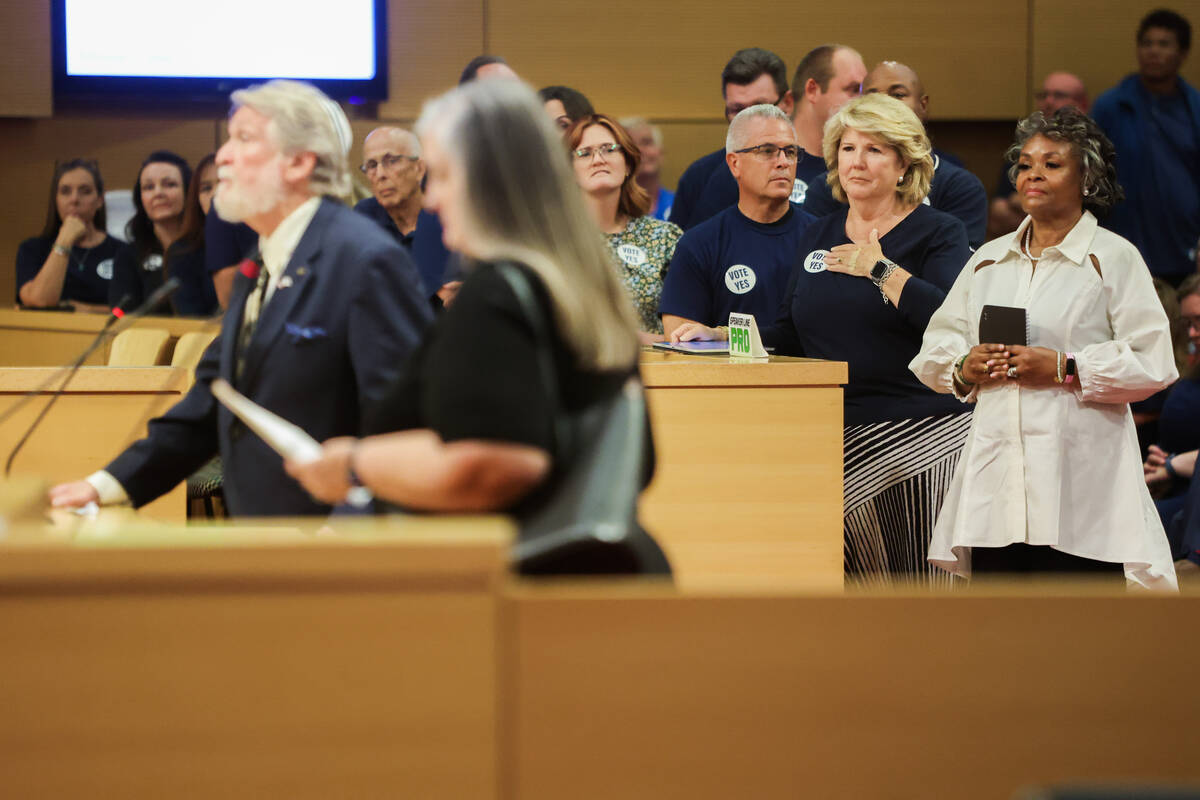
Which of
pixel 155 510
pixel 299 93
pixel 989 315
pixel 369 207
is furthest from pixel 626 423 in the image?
pixel 369 207

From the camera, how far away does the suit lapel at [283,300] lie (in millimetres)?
1980

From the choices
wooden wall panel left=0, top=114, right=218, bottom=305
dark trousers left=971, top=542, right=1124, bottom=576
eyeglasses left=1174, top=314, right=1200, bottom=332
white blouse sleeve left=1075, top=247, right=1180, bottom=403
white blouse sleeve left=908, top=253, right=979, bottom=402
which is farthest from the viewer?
wooden wall panel left=0, top=114, right=218, bottom=305

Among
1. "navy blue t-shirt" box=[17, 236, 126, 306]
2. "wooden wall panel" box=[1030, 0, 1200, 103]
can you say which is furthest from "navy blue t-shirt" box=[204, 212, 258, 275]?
"wooden wall panel" box=[1030, 0, 1200, 103]

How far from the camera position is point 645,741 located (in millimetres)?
1170

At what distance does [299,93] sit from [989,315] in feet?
5.11

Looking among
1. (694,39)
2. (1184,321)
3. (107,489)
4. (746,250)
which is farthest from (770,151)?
(694,39)

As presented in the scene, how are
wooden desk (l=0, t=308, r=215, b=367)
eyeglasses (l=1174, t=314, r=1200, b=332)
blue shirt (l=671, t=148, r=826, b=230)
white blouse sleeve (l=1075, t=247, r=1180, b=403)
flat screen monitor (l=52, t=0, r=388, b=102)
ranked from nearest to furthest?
white blouse sleeve (l=1075, t=247, r=1180, b=403)
eyeglasses (l=1174, t=314, r=1200, b=332)
blue shirt (l=671, t=148, r=826, b=230)
wooden desk (l=0, t=308, r=215, b=367)
flat screen monitor (l=52, t=0, r=388, b=102)

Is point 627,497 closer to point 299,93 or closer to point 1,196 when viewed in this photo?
point 299,93

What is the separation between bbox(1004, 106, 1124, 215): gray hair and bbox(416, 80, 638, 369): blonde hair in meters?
1.83

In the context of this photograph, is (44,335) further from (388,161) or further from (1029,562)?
(1029,562)

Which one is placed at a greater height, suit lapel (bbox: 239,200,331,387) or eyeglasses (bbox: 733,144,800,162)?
eyeglasses (bbox: 733,144,800,162)

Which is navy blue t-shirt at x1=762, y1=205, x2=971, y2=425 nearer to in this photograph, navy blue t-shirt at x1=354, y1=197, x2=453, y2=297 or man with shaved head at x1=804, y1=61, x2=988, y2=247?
man with shaved head at x1=804, y1=61, x2=988, y2=247

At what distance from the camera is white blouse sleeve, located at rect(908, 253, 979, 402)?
119 inches

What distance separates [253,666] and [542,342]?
1.36ft
